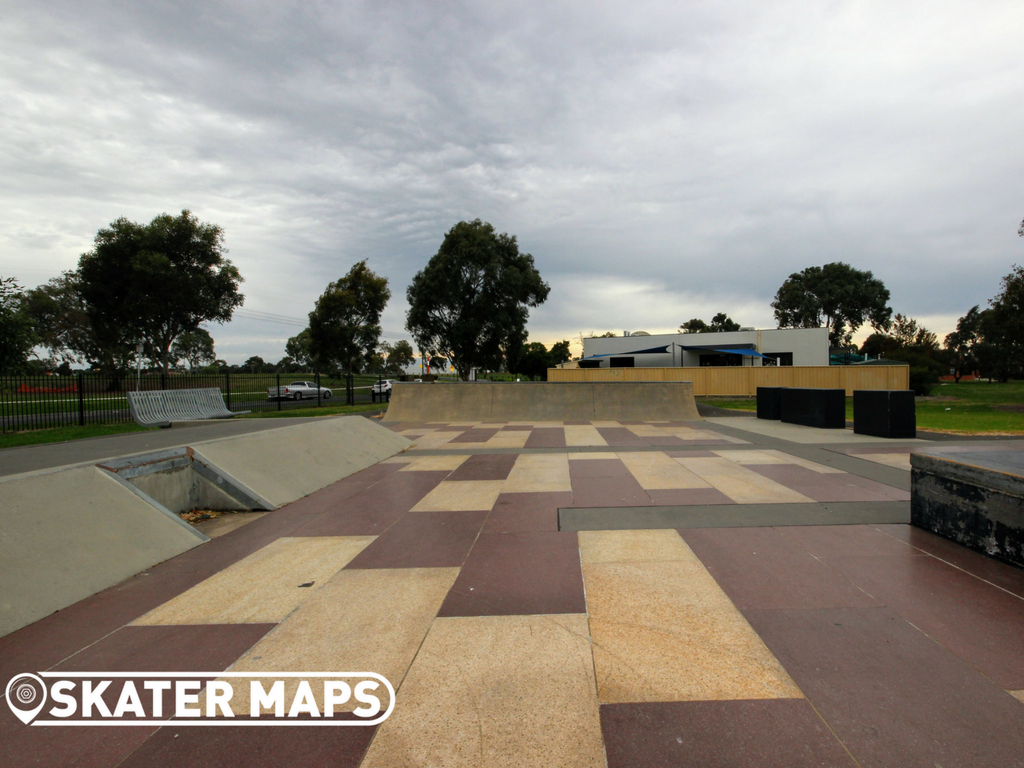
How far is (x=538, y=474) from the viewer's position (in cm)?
782

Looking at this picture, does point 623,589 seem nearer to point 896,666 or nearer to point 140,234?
point 896,666

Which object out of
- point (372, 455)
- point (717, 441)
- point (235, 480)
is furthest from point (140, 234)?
point (717, 441)

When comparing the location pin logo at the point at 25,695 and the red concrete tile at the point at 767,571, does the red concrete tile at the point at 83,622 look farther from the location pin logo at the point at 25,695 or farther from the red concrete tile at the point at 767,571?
the red concrete tile at the point at 767,571

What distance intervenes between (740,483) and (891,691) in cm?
463

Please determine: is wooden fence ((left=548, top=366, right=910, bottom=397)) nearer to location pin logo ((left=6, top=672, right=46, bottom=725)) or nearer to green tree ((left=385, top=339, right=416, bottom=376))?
location pin logo ((left=6, top=672, right=46, bottom=725))

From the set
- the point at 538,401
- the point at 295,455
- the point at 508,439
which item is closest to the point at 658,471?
the point at 508,439

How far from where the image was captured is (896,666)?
2.58 meters

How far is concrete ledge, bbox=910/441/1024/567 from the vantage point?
387 cm

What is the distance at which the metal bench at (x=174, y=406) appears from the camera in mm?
13828

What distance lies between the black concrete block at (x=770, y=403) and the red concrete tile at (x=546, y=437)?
693 centimetres

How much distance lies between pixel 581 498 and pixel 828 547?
8.81 feet

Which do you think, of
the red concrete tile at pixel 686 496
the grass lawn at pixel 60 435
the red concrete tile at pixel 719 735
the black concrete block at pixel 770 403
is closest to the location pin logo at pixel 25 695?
the red concrete tile at pixel 719 735

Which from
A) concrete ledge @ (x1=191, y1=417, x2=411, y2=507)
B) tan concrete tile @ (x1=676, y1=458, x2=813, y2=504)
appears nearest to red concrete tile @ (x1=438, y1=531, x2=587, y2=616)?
tan concrete tile @ (x1=676, y1=458, x2=813, y2=504)

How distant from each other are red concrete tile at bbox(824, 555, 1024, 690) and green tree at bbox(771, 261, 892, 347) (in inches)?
2860
